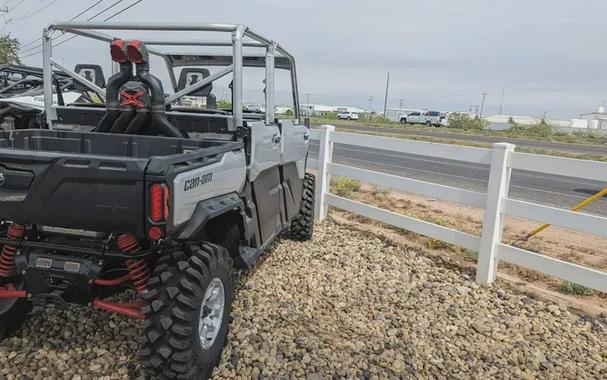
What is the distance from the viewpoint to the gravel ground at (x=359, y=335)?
3469 millimetres

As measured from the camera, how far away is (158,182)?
274 cm

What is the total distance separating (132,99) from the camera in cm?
393

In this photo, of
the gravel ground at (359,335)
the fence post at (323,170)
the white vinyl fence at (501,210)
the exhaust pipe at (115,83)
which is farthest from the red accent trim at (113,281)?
the fence post at (323,170)

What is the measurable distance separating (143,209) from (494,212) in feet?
12.1

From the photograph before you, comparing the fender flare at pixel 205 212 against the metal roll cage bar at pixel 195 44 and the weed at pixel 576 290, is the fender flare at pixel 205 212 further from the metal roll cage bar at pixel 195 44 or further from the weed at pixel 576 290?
the weed at pixel 576 290

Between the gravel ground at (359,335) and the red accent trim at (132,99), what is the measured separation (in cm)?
163

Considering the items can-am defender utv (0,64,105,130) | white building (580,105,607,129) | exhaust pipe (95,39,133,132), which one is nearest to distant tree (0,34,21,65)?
can-am defender utv (0,64,105,130)

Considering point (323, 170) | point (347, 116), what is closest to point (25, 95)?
point (323, 170)

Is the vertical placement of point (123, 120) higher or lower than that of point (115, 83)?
lower

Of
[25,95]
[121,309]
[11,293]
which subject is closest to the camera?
[121,309]

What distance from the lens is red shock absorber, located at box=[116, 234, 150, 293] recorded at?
304 cm

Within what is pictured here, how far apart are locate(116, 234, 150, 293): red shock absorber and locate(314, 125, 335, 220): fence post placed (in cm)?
453

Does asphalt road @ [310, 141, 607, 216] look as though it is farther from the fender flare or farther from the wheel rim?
the wheel rim

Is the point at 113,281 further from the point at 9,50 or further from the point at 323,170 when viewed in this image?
the point at 9,50
